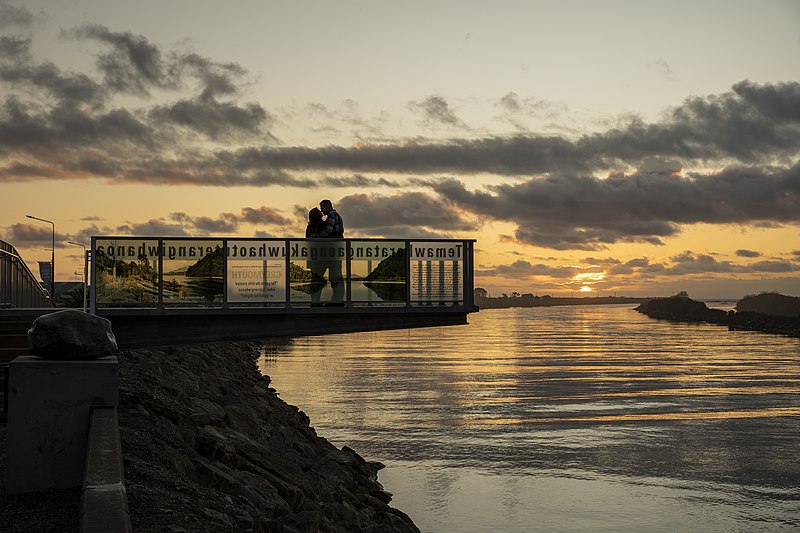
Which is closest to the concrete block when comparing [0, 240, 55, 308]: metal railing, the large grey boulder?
the large grey boulder

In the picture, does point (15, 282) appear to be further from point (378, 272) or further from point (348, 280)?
point (378, 272)

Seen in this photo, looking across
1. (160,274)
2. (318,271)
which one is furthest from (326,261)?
(160,274)

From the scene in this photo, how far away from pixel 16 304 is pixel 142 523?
25142 millimetres

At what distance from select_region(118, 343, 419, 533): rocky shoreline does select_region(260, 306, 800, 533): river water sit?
3457 mm

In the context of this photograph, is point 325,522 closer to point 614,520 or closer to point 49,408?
point 49,408

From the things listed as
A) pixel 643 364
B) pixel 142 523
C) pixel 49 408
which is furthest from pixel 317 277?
pixel 643 364

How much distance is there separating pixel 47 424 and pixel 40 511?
119 cm

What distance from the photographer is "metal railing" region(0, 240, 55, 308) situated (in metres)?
28.7

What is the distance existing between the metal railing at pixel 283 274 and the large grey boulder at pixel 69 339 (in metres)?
9.98

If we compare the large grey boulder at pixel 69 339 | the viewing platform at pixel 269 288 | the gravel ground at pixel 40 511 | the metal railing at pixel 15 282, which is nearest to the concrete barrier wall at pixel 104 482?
the gravel ground at pixel 40 511

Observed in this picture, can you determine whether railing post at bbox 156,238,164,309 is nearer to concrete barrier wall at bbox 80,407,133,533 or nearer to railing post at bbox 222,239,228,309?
railing post at bbox 222,239,228,309

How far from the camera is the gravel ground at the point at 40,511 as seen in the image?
9.43m

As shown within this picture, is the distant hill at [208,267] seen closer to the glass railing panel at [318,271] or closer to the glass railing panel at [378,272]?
the glass railing panel at [318,271]

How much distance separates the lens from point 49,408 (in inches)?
434
